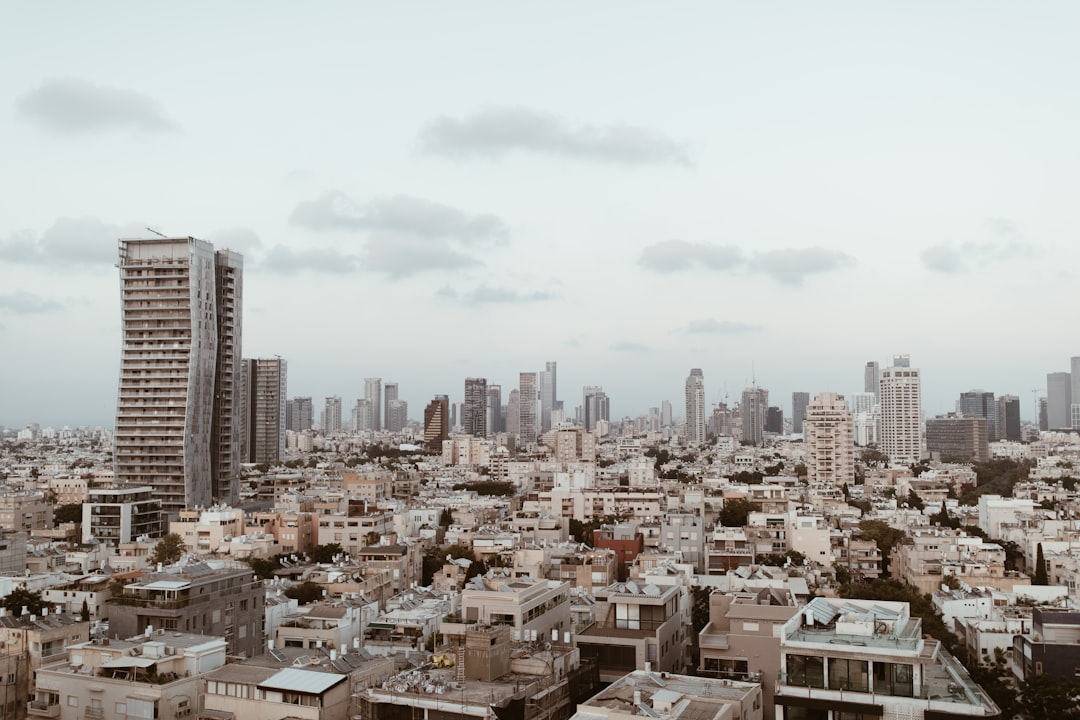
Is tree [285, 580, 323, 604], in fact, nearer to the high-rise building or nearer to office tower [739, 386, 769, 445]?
the high-rise building

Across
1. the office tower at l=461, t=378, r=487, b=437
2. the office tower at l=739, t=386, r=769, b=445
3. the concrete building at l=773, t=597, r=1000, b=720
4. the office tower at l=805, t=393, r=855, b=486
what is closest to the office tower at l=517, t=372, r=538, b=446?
the office tower at l=461, t=378, r=487, b=437

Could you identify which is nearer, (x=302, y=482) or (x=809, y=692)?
(x=809, y=692)

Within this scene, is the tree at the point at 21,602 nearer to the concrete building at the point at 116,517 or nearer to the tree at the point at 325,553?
the tree at the point at 325,553

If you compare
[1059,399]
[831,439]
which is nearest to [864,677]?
[831,439]

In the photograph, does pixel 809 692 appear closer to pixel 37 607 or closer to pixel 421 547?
pixel 37 607

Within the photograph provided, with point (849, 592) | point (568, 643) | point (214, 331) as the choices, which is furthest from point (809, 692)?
point (214, 331)
